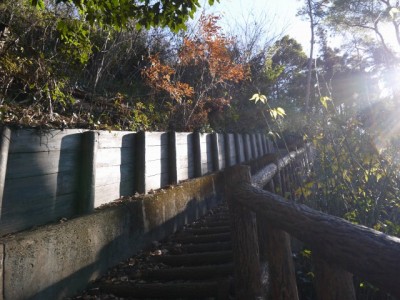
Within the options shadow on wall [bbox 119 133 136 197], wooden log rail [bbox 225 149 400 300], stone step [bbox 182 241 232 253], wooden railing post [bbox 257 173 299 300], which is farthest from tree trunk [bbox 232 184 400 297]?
shadow on wall [bbox 119 133 136 197]

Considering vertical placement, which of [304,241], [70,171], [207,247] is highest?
[70,171]

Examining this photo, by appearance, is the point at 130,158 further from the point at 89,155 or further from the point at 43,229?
the point at 43,229

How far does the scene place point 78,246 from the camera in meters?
2.68

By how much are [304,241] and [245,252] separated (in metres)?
0.69

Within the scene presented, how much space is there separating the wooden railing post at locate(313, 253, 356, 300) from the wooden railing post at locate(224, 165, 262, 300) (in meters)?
0.63

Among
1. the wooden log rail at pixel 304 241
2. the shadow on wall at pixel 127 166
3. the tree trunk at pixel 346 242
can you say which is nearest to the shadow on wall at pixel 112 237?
the shadow on wall at pixel 127 166

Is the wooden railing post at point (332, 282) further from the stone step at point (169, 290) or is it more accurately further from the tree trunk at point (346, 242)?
the stone step at point (169, 290)

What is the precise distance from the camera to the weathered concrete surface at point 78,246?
2.14m

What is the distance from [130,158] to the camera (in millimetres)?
4234

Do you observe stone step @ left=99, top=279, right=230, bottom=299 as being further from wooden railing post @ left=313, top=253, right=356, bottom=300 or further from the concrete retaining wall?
wooden railing post @ left=313, top=253, right=356, bottom=300

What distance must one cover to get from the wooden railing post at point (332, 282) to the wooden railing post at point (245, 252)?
0.63m

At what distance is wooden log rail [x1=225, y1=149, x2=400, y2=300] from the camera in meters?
1.00

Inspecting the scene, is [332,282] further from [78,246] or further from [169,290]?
[78,246]

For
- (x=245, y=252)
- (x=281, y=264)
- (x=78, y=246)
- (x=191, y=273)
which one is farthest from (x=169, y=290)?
(x=281, y=264)
